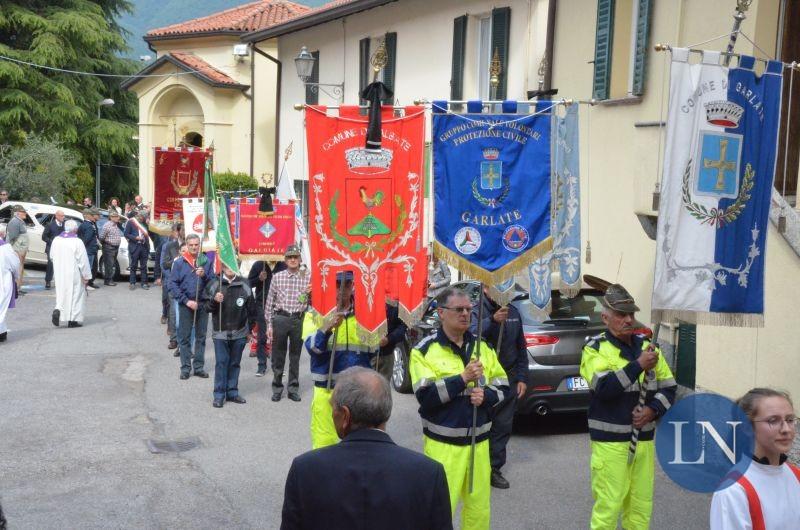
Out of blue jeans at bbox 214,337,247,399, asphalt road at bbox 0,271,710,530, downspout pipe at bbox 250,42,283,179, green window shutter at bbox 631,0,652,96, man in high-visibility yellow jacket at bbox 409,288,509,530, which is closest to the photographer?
man in high-visibility yellow jacket at bbox 409,288,509,530

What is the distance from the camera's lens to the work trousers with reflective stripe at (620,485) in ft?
20.3

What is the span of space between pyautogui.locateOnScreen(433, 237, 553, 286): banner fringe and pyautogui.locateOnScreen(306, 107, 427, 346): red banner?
433mm

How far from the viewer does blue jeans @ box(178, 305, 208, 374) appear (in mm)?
13266

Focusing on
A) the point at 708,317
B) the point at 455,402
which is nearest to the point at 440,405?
the point at 455,402

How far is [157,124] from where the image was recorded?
121 feet

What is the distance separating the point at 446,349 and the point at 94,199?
132ft

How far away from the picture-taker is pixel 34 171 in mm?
32344

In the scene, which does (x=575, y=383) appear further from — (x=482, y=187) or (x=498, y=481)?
(x=482, y=187)

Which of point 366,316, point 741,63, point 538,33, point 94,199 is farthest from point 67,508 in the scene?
point 94,199

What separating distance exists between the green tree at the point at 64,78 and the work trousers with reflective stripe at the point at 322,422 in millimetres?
31590

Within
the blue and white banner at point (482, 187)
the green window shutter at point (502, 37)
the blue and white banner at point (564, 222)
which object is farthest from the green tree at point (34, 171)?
the blue and white banner at point (482, 187)

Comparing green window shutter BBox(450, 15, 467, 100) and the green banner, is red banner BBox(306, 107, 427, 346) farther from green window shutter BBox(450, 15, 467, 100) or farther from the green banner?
green window shutter BBox(450, 15, 467, 100)

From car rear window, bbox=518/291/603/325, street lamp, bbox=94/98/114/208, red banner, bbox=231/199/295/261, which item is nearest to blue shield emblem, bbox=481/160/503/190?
car rear window, bbox=518/291/603/325

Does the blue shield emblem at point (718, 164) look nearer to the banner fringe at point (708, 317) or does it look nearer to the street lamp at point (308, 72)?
the banner fringe at point (708, 317)
